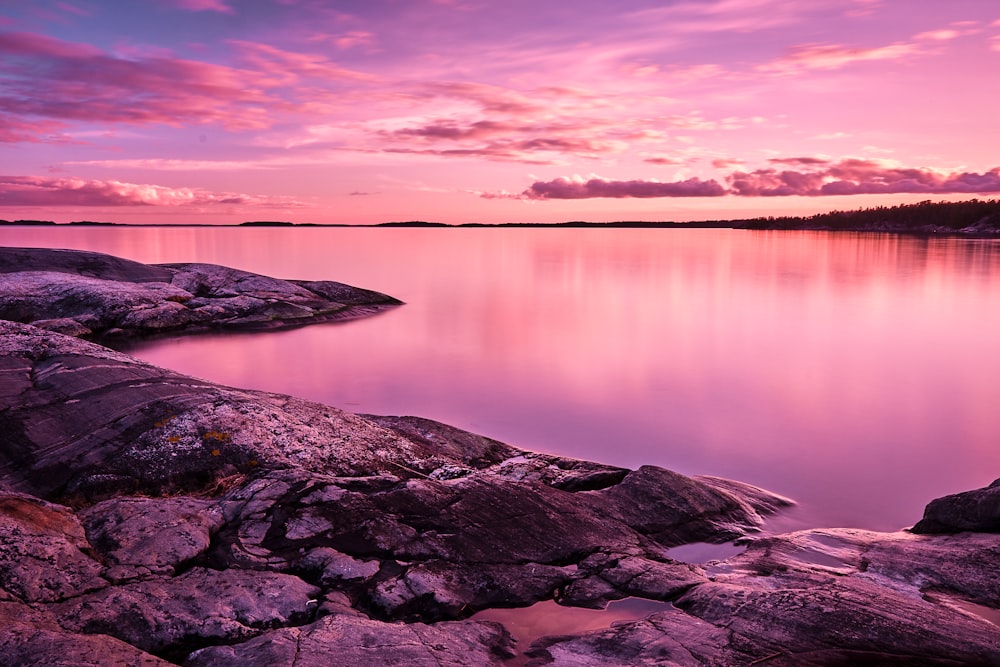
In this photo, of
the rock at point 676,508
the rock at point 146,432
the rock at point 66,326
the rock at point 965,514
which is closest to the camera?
the rock at point 965,514

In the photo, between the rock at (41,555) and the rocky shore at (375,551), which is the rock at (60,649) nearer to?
the rocky shore at (375,551)

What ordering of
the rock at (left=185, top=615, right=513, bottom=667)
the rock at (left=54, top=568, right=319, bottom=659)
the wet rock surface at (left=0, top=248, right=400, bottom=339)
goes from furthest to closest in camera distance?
the wet rock surface at (left=0, top=248, right=400, bottom=339), the rock at (left=54, top=568, right=319, bottom=659), the rock at (left=185, top=615, right=513, bottom=667)

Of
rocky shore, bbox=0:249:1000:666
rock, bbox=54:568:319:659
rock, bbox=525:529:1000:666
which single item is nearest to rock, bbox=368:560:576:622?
rocky shore, bbox=0:249:1000:666

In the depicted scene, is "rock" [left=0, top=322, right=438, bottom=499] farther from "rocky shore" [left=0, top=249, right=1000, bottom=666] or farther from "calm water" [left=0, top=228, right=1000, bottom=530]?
"calm water" [left=0, top=228, right=1000, bottom=530]

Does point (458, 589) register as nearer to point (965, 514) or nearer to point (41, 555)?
point (41, 555)

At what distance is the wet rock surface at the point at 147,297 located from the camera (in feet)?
81.5

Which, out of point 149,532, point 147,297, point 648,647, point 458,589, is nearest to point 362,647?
point 458,589

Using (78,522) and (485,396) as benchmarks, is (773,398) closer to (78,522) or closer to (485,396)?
(485,396)

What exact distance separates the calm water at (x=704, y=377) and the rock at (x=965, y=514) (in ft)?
3.49

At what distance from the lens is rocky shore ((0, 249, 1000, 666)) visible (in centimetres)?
571

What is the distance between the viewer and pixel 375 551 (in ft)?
23.5

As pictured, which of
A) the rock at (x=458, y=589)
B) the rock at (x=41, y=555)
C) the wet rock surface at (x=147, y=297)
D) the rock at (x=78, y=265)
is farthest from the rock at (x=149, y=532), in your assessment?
the rock at (x=78, y=265)

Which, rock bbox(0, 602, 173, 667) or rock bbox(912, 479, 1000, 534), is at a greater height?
rock bbox(0, 602, 173, 667)

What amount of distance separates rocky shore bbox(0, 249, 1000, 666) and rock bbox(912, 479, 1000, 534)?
0.02 m
